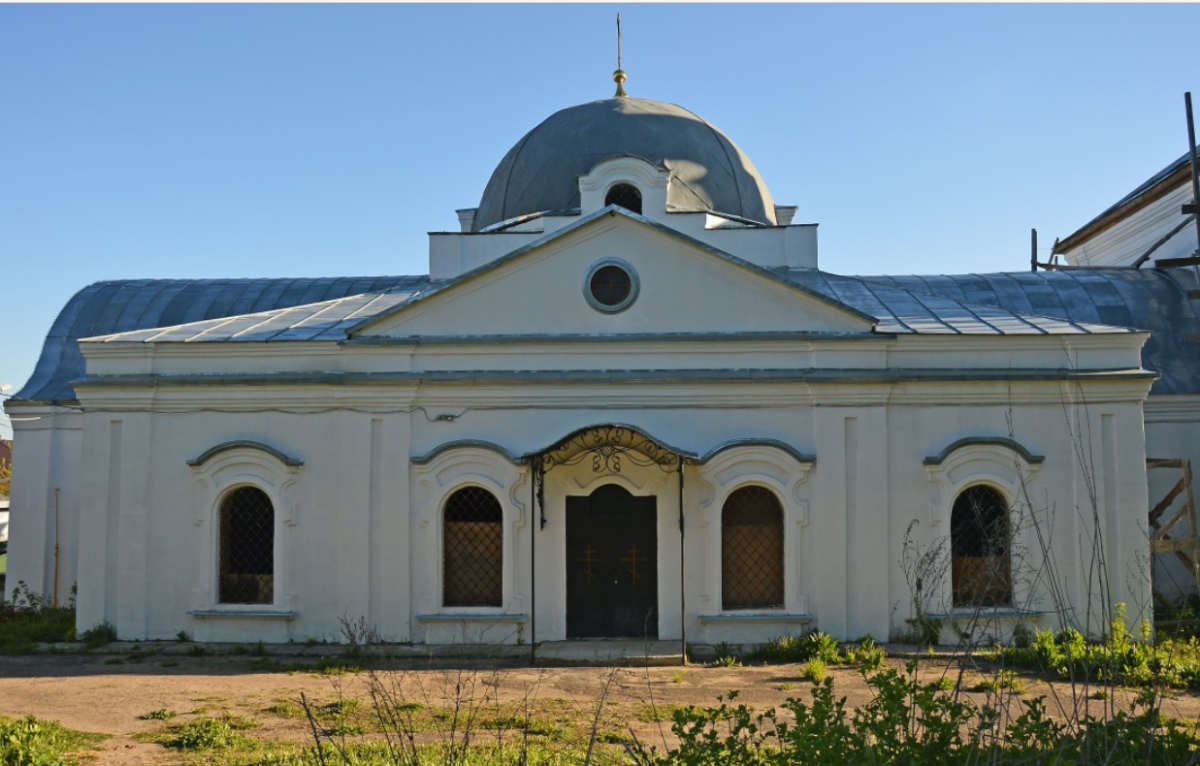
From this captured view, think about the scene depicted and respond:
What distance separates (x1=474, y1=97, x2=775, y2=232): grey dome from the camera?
17.3m

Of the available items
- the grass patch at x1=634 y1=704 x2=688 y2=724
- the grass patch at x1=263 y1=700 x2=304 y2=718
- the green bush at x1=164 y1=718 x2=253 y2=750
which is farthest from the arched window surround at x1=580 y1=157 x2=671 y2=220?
the green bush at x1=164 y1=718 x2=253 y2=750

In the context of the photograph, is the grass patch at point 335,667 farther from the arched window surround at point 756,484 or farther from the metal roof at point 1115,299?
the metal roof at point 1115,299

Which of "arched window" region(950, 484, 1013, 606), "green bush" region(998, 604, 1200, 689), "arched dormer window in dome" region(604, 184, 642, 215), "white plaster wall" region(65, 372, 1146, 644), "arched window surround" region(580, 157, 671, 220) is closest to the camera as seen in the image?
"green bush" region(998, 604, 1200, 689)

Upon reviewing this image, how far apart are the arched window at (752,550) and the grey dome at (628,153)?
18.9 ft

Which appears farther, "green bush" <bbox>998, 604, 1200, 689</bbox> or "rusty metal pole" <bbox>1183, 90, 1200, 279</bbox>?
"rusty metal pole" <bbox>1183, 90, 1200, 279</bbox>

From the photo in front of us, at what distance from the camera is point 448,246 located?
15898 millimetres

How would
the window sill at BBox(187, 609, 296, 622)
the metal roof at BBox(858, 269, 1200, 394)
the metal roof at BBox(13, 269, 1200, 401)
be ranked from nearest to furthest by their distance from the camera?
the window sill at BBox(187, 609, 296, 622)
the metal roof at BBox(13, 269, 1200, 401)
the metal roof at BBox(858, 269, 1200, 394)

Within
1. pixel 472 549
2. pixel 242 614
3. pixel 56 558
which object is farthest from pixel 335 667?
pixel 56 558

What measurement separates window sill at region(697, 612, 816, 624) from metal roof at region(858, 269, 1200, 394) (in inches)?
243

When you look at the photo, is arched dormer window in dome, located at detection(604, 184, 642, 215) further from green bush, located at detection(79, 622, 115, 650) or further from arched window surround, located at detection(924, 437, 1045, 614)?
green bush, located at detection(79, 622, 115, 650)

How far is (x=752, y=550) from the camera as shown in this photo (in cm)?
1291

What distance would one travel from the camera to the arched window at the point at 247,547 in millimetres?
13172

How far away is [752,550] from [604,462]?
217 cm

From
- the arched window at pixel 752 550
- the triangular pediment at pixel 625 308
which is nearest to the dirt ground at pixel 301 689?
the arched window at pixel 752 550
